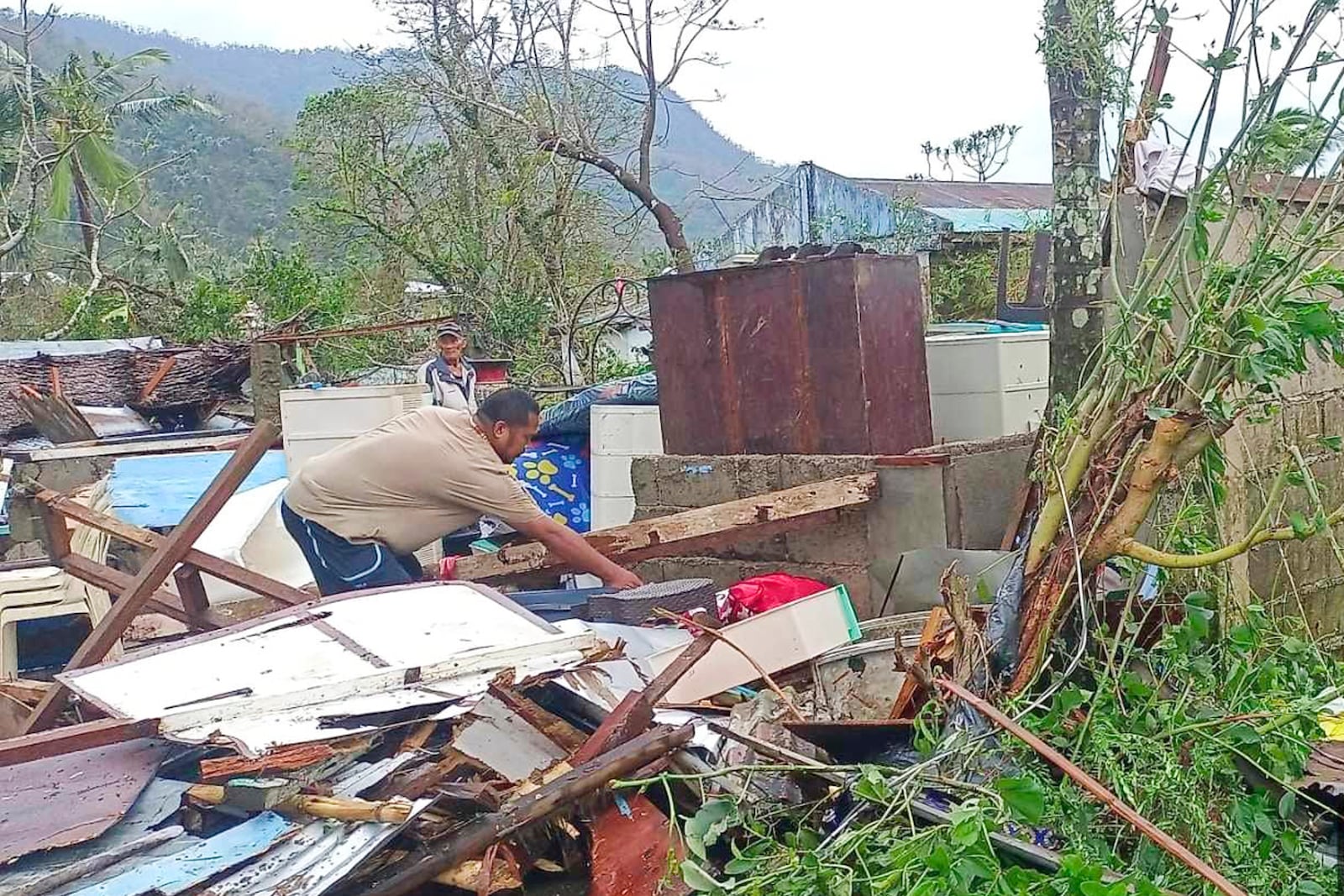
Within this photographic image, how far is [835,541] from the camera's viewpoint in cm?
562

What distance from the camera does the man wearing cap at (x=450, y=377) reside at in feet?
29.3

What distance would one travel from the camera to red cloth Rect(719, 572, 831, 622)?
15.5ft

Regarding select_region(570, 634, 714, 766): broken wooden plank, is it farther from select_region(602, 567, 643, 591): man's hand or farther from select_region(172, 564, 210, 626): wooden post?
select_region(172, 564, 210, 626): wooden post

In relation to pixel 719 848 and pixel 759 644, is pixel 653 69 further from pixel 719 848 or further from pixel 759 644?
pixel 719 848

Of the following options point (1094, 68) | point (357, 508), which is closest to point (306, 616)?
point (357, 508)

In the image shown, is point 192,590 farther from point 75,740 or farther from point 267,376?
point 267,376

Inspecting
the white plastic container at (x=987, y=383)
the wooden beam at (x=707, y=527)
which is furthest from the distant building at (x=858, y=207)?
the wooden beam at (x=707, y=527)

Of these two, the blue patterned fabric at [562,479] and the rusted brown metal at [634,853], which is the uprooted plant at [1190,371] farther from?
the blue patterned fabric at [562,479]

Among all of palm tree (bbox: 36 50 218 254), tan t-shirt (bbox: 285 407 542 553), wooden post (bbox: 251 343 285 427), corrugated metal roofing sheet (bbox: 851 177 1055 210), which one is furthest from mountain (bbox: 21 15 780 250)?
tan t-shirt (bbox: 285 407 542 553)

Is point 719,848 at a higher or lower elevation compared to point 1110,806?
lower

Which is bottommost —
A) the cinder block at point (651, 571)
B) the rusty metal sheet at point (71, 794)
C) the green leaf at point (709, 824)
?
the cinder block at point (651, 571)

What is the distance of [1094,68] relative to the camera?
5.15 m

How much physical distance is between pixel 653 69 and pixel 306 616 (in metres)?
10.6

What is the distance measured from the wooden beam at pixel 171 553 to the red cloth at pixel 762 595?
1858mm
